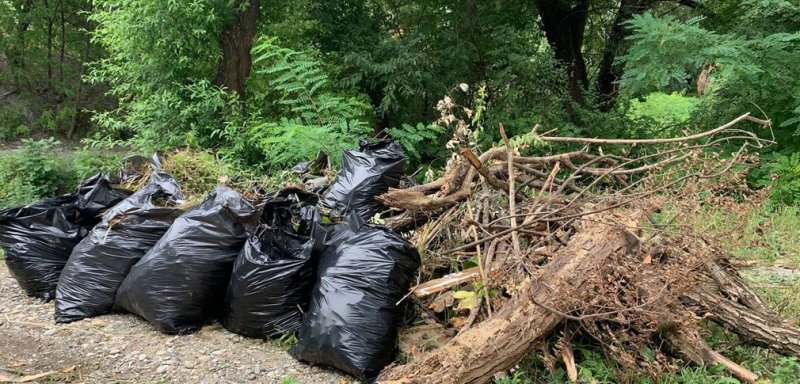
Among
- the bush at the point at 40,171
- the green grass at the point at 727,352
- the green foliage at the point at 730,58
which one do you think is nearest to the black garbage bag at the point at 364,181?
the green grass at the point at 727,352

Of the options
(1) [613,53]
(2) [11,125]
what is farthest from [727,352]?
(2) [11,125]

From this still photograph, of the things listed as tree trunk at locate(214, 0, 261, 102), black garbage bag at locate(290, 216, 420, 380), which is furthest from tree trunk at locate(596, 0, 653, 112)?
black garbage bag at locate(290, 216, 420, 380)

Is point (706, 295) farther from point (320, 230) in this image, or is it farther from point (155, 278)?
point (155, 278)

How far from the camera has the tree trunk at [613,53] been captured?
749 cm

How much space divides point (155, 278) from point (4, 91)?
867 cm

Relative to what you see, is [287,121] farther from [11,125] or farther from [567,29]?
[11,125]

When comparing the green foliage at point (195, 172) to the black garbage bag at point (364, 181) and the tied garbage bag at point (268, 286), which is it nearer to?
the black garbage bag at point (364, 181)

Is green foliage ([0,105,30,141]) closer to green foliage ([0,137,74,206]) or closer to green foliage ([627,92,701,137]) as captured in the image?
green foliage ([0,137,74,206])

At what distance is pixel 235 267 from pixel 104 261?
832 millimetres

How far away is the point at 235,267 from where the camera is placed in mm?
2887

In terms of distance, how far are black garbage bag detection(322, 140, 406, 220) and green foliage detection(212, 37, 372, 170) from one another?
3.65ft

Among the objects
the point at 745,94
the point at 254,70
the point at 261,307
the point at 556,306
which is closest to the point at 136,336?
the point at 261,307

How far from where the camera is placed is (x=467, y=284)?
2.91m

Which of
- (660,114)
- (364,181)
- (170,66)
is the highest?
(170,66)
